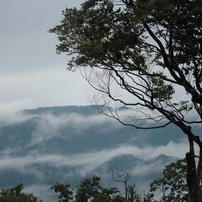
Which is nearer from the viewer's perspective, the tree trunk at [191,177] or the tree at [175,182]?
the tree trunk at [191,177]

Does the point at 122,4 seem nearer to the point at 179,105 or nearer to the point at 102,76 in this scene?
the point at 102,76

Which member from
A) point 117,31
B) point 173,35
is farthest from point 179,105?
point 117,31

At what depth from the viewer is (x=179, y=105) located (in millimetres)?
13562

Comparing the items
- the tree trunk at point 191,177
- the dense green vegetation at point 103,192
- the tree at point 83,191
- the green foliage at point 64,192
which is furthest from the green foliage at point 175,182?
the tree trunk at point 191,177

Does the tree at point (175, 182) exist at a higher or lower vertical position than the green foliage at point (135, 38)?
lower

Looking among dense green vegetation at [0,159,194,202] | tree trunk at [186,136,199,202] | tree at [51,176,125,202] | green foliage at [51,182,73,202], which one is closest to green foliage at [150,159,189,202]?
dense green vegetation at [0,159,194,202]

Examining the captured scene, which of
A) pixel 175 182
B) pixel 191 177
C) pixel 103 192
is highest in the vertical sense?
pixel 191 177

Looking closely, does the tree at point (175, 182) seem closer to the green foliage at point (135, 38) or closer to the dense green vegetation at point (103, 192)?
the dense green vegetation at point (103, 192)

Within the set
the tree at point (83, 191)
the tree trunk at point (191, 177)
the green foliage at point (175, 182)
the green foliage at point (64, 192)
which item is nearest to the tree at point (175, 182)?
the green foliage at point (175, 182)

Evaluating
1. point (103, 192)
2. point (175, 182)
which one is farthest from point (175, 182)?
point (103, 192)

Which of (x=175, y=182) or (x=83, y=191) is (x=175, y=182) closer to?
(x=175, y=182)

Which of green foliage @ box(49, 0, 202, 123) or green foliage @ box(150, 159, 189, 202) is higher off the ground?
green foliage @ box(49, 0, 202, 123)

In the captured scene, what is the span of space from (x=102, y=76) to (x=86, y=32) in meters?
1.78

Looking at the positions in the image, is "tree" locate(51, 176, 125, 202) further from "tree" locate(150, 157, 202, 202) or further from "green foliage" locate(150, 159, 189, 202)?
"green foliage" locate(150, 159, 189, 202)
